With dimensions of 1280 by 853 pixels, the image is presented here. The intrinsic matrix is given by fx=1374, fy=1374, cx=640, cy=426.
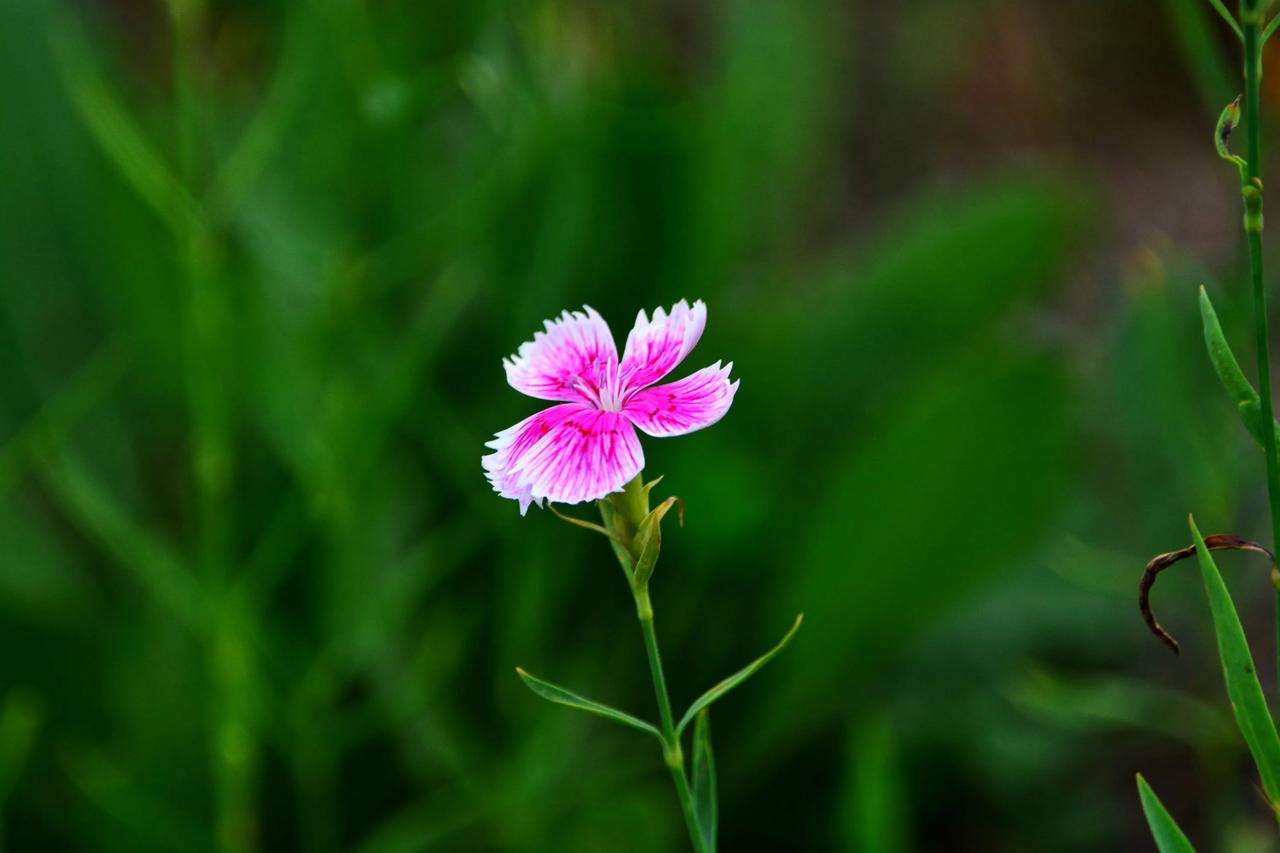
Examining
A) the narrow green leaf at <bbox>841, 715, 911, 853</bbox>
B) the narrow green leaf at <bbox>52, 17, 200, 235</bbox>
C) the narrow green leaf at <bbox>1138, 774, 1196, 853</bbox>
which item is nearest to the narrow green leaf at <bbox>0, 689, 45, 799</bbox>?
the narrow green leaf at <bbox>52, 17, 200, 235</bbox>

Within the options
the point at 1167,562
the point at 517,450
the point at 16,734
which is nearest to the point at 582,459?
the point at 517,450

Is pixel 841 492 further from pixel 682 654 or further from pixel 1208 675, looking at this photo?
pixel 1208 675

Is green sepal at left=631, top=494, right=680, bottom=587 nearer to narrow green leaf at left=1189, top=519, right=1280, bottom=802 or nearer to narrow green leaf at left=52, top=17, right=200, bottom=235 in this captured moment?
narrow green leaf at left=1189, top=519, right=1280, bottom=802

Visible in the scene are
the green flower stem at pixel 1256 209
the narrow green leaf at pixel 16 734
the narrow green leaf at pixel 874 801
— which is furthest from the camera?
the narrow green leaf at pixel 16 734

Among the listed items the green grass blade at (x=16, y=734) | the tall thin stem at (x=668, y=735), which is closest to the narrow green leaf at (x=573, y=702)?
the tall thin stem at (x=668, y=735)

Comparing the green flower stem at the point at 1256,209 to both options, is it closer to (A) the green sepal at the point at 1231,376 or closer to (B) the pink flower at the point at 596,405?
(A) the green sepal at the point at 1231,376

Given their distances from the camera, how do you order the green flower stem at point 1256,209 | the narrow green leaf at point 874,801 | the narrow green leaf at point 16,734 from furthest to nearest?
1. the narrow green leaf at point 16,734
2. the narrow green leaf at point 874,801
3. the green flower stem at point 1256,209

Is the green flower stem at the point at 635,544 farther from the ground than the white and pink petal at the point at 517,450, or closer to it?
closer to it

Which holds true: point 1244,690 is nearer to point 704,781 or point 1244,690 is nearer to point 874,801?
point 704,781

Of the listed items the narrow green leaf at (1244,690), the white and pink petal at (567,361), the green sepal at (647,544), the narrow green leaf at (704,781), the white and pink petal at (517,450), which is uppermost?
the white and pink petal at (567,361)
